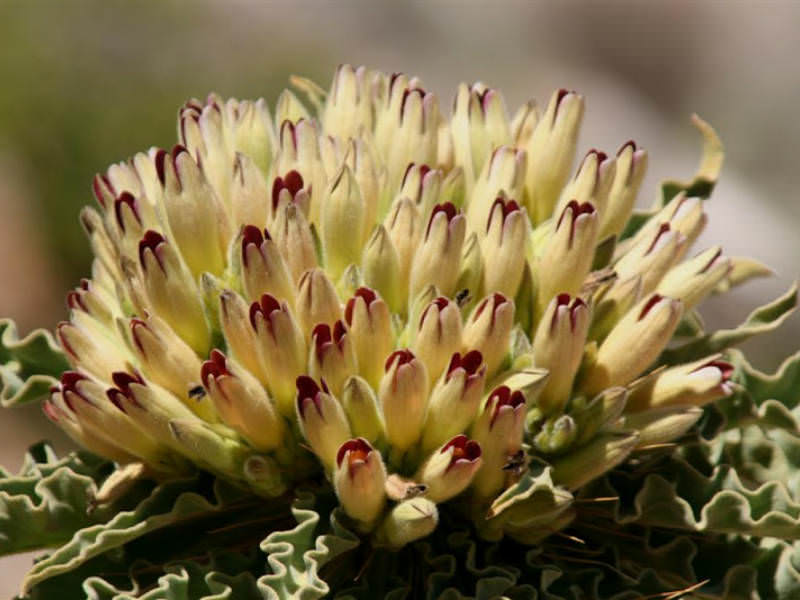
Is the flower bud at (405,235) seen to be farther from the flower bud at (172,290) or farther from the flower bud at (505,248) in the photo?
the flower bud at (172,290)

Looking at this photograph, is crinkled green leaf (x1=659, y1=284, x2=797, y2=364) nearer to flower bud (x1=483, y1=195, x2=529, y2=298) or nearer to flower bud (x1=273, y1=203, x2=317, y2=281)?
flower bud (x1=483, y1=195, x2=529, y2=298)

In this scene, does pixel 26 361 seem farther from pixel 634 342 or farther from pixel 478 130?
pixel 634 342

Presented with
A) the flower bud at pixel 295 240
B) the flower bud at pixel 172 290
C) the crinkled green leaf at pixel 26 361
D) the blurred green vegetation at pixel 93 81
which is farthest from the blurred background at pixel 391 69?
the flower bud at pixel 295 240

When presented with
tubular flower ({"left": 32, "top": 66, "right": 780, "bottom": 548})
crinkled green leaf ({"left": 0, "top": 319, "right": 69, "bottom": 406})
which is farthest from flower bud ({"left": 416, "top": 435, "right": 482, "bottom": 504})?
crinkled green leaf ({"left": 0, "top": 319, "right": 69, "bottom": 406})

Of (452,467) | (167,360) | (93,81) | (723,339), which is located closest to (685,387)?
(723,339)

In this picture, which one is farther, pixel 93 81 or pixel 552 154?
pixel 93 81

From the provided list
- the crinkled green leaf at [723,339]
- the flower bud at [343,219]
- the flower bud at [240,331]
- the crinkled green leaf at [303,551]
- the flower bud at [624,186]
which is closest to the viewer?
the crinkled green leaf at [303,551]
